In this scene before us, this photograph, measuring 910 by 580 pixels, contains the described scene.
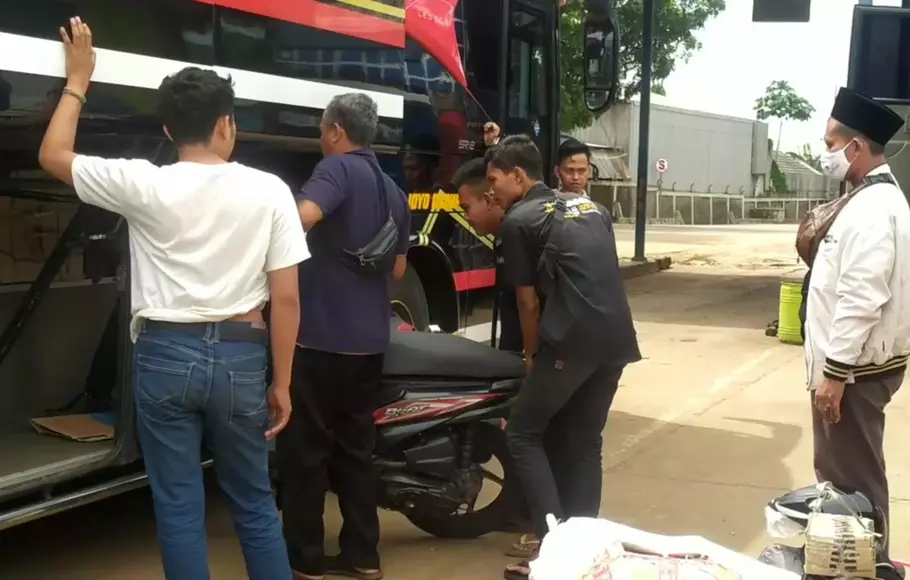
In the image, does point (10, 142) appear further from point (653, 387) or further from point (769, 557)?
point (653, 387)

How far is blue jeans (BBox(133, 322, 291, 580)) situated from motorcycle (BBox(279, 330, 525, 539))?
0.96 metres

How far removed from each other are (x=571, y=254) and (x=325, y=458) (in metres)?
1.24

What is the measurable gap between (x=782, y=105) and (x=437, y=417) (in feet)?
302

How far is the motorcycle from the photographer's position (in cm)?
444

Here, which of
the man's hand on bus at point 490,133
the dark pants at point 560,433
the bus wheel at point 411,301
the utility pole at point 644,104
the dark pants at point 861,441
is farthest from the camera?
the utility pole at point 644,104

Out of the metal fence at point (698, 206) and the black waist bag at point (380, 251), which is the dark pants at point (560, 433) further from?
the metal fence at point (698, 206)

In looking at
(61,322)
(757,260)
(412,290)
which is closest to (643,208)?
(757,260)

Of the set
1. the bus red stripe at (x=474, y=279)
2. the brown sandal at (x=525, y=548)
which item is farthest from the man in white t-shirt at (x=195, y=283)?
the bus red stripe at (x=474, y=279)

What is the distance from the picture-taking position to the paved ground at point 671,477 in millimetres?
4738

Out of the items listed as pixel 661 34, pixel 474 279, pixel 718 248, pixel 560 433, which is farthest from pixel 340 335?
pixel 718 248

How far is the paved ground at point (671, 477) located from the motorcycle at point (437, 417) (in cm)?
39

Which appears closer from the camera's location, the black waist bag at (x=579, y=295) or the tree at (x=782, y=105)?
the black waist bag at (x=579, y=295)

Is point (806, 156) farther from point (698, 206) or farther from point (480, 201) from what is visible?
point (480, 201)

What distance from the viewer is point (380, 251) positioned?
4.23 m
